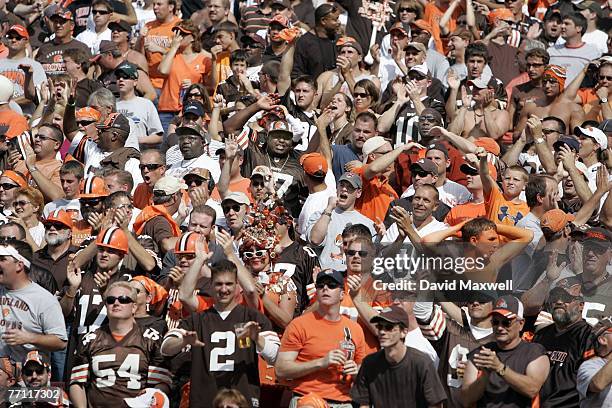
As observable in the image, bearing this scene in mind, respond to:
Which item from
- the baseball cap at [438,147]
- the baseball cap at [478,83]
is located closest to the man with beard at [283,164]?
the baseball cap at [438,147]

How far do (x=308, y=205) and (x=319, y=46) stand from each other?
4.04 m

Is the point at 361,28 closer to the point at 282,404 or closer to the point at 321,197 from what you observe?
the point at 321,197

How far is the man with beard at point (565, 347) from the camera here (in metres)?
12.4

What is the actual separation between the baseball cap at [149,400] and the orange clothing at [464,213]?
331 centimetres

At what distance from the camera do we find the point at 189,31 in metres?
19.3

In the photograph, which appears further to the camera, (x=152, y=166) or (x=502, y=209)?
(x=152, y=166)

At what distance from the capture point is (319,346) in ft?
40.3

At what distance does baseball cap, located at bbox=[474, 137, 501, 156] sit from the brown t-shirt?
452 centimetres

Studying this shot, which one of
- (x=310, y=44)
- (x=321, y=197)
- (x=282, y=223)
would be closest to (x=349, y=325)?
(x=282, y=223)

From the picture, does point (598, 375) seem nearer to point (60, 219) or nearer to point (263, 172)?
point (263, 172)

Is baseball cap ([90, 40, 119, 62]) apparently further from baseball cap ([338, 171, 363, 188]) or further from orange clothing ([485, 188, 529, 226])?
orange clothing ([485, 188, 529, 226])

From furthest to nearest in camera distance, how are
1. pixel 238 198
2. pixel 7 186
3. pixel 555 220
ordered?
pixel 7 186
pixel 238 198
pixel 555 220

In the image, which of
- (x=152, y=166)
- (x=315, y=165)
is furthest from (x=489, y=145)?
(x=152, y=166)

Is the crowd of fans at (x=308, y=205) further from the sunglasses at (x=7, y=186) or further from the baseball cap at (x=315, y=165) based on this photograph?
the sunglasses at (x=7, y=186)
